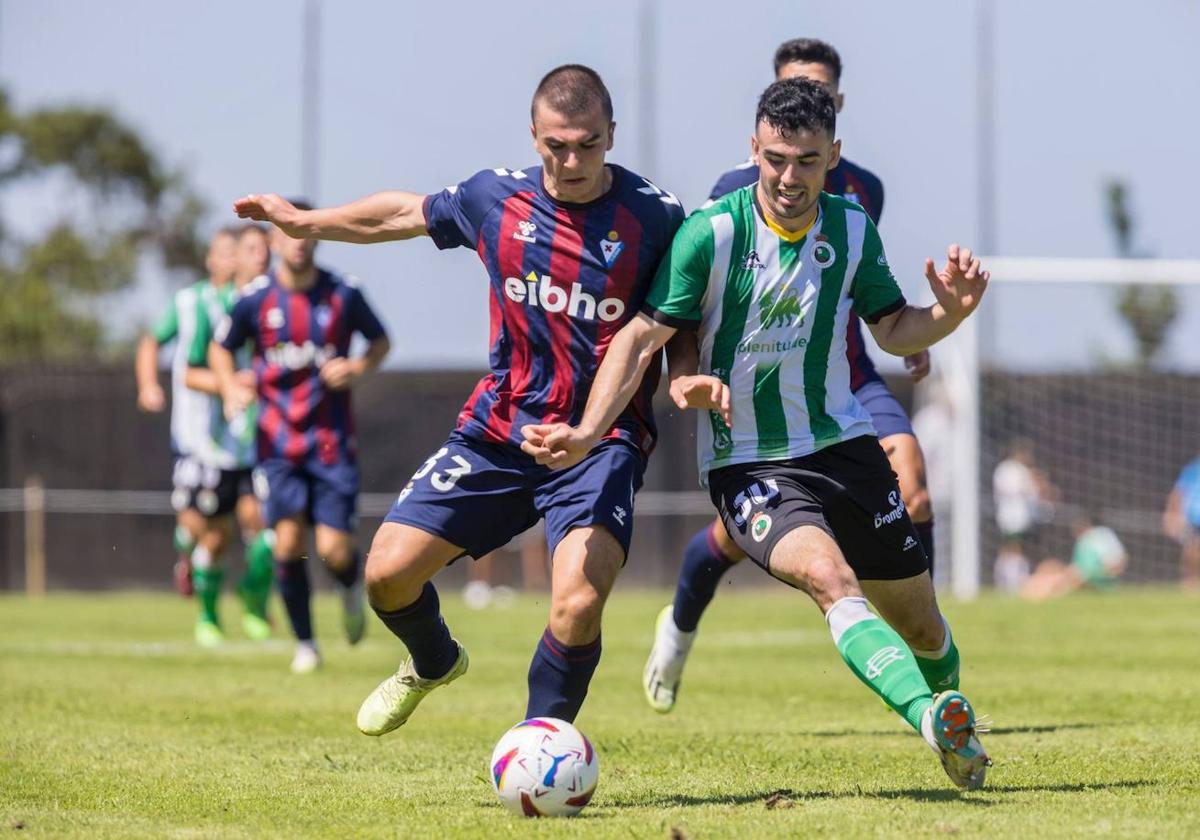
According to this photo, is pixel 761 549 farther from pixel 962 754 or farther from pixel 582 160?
pixel 582 160

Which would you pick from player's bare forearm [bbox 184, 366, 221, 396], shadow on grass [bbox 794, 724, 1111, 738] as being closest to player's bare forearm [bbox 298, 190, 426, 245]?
shadow on grass [bbox 794, 724, 1111, 738]

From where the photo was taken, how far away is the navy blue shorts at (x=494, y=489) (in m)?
6.23

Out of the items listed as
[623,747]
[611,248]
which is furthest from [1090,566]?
[611,248]

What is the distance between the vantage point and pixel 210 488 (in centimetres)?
1407

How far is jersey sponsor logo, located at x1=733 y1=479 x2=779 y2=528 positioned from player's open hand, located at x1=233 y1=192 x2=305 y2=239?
1842 mm

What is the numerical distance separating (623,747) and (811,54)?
3.07m

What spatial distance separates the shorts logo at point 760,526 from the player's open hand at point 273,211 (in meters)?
1.93

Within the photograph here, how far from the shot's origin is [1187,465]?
25250 millimetres

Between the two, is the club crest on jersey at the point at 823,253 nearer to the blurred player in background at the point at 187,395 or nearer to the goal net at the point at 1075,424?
the blurred player in background at the point at 187,395

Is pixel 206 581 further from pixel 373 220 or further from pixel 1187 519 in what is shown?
pixel 1187 519

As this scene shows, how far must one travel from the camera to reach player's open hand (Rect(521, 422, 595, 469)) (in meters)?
5.74

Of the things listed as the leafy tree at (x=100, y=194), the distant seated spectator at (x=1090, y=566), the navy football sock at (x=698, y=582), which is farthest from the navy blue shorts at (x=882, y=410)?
the leafy tree at (x=100, y=194)

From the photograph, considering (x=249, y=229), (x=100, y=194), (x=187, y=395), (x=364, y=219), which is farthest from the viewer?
(x=100, y=194)

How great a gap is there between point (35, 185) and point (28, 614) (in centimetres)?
2244
